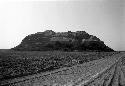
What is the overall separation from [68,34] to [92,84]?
163142 millimetres

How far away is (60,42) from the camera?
6176 inches

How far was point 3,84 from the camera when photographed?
1764 centimetres

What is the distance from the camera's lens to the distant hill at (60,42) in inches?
5817

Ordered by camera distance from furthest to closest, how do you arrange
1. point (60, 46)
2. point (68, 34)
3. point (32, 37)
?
point (68, 34), point (32, 37), point (60, 46)

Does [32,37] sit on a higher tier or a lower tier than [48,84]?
higher

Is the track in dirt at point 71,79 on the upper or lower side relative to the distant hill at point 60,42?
lower

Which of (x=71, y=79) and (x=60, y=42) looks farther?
(x=60, y=42)

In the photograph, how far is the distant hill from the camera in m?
148

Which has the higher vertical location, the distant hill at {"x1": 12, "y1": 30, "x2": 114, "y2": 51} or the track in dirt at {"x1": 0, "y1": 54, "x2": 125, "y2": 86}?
the distant hill at {"x1": 12, "y1": 30, "x2": 114, "y2": 51}

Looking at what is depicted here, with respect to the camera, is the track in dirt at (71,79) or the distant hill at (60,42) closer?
the track in dirt at (71,79)

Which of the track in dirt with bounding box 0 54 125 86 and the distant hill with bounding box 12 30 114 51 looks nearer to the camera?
the track in dirt with bounding box 0 54 125 86

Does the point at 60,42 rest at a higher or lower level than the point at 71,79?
higher

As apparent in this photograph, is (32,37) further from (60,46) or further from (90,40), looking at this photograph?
(90,40)

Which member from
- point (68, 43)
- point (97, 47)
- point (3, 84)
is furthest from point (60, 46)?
point (3, 84)
